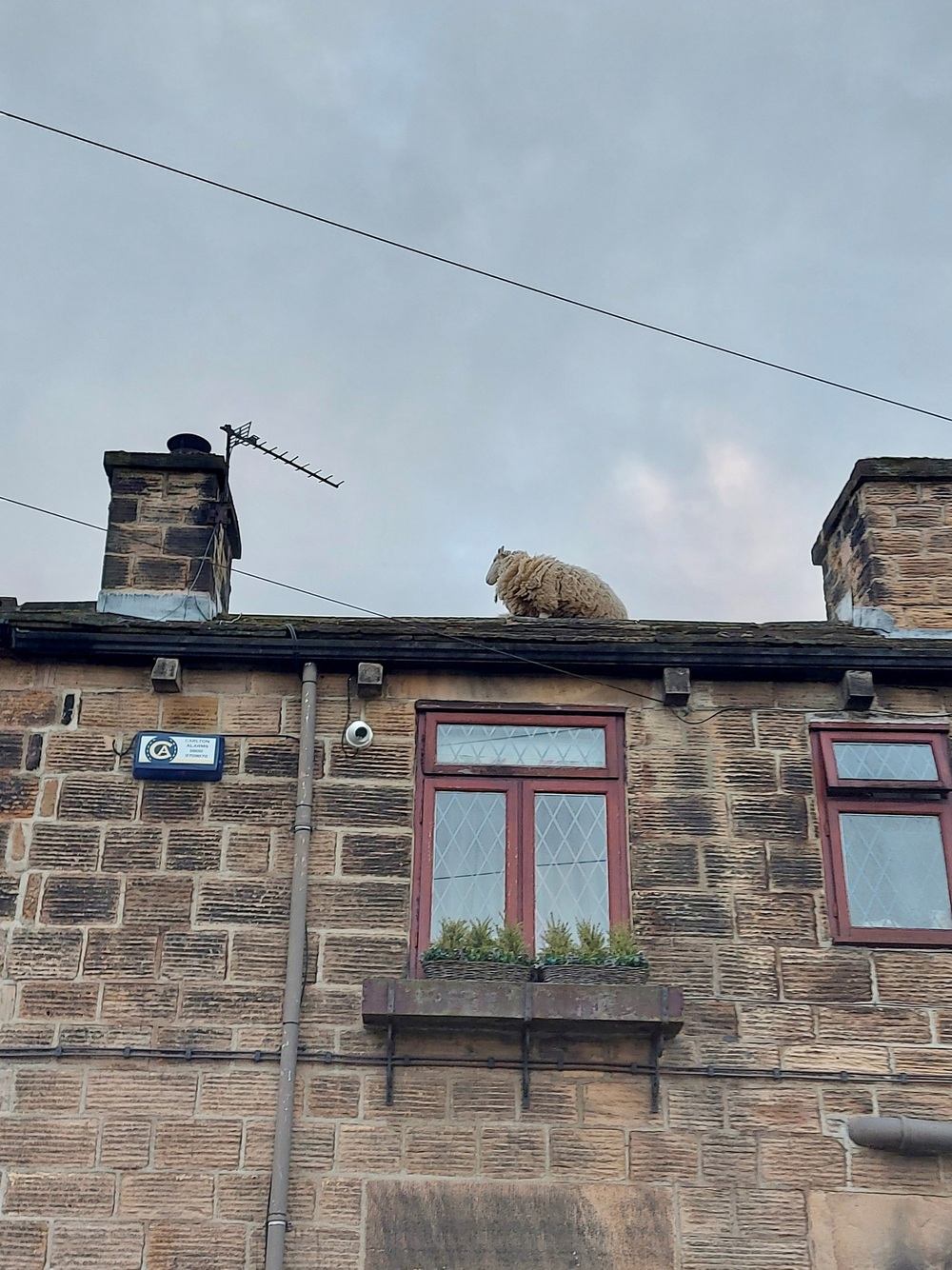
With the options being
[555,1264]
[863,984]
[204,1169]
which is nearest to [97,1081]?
[204,1169]

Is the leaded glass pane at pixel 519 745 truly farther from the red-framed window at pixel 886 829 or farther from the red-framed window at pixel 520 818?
the red-framed window at pixel 886 829

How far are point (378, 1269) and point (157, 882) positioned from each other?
2395 mm

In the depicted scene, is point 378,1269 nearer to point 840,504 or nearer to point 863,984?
point 863,984

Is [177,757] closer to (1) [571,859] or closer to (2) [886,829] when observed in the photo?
(1) [571,859]

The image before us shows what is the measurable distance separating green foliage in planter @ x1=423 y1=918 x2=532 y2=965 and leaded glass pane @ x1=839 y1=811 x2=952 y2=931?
75.9 inches

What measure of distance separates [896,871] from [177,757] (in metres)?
4.19

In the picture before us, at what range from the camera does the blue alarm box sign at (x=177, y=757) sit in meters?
8.94

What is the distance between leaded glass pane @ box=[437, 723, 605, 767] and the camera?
915cm

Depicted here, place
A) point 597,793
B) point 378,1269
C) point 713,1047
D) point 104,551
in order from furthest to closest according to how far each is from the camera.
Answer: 1. point 104,551
2. point 597,793
3. point 713,1047
4. point 378,1269

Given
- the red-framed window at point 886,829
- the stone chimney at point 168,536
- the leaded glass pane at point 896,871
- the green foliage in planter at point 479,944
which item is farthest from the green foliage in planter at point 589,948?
the stone chimney at point 168,536

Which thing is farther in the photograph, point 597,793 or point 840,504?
point 840,504

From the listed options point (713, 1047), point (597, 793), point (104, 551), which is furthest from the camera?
point (104, 551)

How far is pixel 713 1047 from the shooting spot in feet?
27.4

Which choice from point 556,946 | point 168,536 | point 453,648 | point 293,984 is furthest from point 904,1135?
point 168,536
